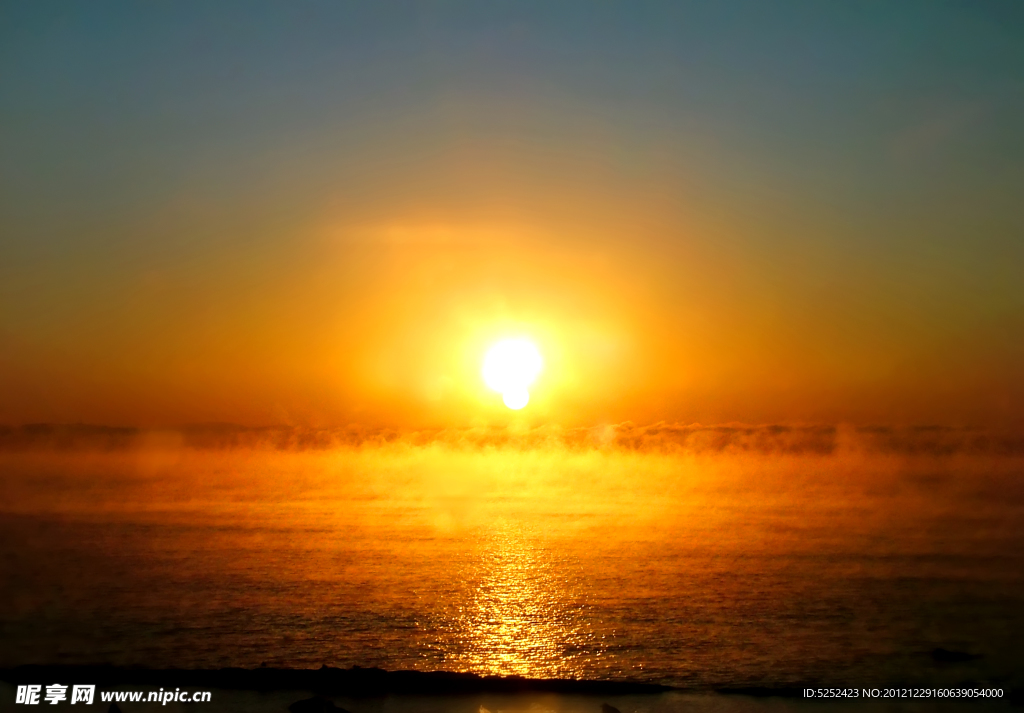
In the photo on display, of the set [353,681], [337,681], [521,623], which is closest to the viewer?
[353,681]

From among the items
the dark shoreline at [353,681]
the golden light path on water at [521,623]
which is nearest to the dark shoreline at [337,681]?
the dark shoreline at [353,681]

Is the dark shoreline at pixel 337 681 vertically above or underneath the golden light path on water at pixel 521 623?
underneath

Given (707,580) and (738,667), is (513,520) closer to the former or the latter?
(707,580)

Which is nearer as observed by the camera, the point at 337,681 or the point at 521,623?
the point at 337,681

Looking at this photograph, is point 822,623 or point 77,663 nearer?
point 77,663

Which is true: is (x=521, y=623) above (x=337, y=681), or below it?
above

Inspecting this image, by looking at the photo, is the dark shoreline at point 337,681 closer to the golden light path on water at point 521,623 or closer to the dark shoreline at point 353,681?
the dark shoreline at point 353,681

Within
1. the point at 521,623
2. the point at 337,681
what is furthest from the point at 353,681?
the point at 521,623

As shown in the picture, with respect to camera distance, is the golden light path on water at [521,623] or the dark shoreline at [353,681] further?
the golden light path on water at [521,623]

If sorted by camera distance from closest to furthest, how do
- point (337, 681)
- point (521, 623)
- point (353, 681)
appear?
point (353, 681) → point (337, 681) → point (521, 623)

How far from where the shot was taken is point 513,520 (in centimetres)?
9844

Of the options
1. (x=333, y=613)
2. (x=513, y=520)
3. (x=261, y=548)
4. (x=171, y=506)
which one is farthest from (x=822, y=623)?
(x=171, y=506)

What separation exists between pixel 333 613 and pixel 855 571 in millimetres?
35938

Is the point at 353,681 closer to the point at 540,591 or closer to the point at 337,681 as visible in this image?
the point at 337,681
